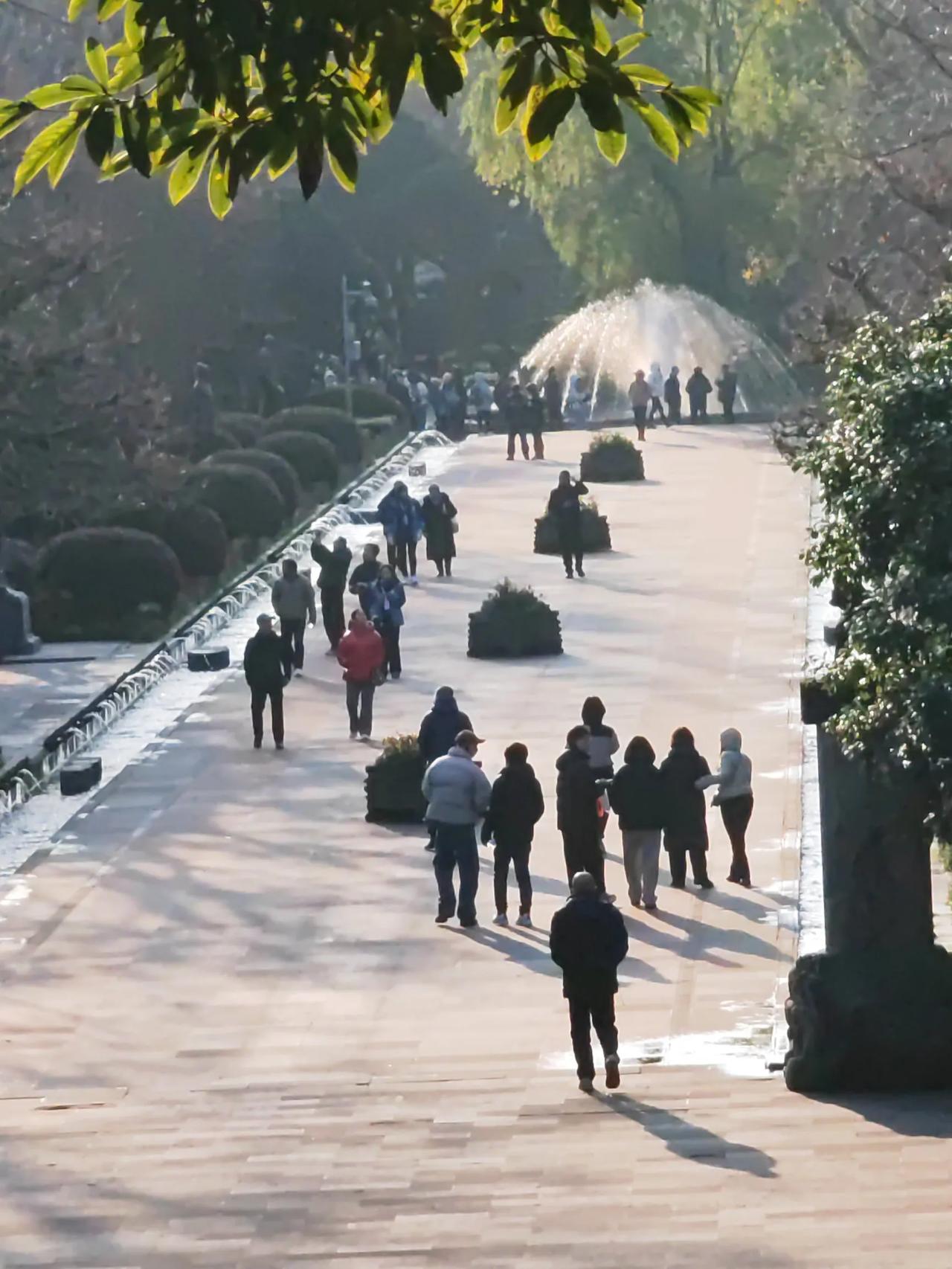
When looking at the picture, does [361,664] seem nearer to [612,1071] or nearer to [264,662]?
[264,662]

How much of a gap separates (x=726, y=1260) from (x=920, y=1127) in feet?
8.44

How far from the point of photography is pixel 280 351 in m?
61.5

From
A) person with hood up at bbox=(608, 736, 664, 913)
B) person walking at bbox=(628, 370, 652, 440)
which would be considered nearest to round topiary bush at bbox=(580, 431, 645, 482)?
person walking at bbox=(628, 370, 652, 440)

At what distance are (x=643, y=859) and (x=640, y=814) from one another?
1.10 feet

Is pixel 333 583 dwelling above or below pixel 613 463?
below

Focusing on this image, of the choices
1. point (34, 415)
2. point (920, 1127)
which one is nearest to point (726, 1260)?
point (920, 1127)

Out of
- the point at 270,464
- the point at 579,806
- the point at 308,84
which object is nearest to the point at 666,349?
the point at 270,464

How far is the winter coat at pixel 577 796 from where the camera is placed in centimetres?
1619

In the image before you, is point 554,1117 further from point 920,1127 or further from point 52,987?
point 52,987

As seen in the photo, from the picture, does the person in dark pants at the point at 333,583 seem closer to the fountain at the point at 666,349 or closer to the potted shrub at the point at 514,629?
the potted shrub at the point at 514,629

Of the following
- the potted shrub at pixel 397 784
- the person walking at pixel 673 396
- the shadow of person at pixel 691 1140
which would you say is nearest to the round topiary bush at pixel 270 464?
the person walking at pixel 673 396

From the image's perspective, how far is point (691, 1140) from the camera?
1089 cm

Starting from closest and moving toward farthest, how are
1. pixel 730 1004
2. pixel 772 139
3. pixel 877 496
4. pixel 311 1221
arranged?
1. pixel 311 1221
2. pixel 877 496
3. pixel 730 1004
4. pixel 772 139

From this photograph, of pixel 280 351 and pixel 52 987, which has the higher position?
pixel 280 351
